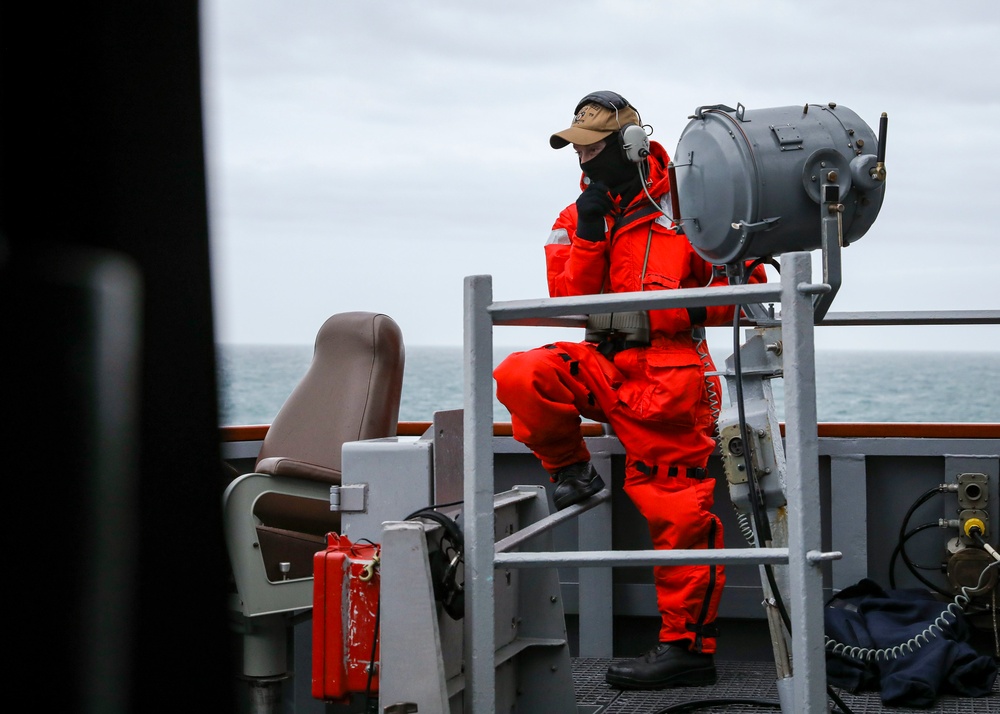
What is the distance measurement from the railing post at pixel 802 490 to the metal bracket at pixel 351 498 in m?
Answer: 0.91

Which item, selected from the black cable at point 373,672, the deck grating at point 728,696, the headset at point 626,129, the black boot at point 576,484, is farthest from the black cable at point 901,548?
the black cable at point 373,672

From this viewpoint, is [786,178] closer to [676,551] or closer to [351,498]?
[676,551]

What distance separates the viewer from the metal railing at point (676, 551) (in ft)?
5.55

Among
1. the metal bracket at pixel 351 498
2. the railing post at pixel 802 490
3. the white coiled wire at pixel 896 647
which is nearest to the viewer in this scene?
the railing post at pixel 802 490

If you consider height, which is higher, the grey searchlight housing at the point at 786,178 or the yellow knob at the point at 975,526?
the grey searchlight housing at the point at 786,178

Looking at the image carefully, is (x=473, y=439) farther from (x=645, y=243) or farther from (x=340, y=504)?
(x=645, y=243)

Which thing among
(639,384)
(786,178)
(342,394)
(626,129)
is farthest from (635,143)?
(342,394)

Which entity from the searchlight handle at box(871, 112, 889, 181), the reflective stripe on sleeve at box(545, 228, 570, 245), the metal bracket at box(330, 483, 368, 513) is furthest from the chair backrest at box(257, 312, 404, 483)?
the searchlight handle at box(871, 112, 889, 181)

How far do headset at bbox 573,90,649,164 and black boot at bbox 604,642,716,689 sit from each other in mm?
1372

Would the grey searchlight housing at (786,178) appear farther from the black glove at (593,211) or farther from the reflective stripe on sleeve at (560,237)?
the reflective stripe on sleeve at (560,237)

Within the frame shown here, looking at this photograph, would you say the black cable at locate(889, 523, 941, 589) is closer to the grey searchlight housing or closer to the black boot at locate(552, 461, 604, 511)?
the black boot at locate(552, 461, 604, 511)

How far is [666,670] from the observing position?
2.79 meters

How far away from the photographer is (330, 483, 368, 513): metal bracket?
7.21 ft

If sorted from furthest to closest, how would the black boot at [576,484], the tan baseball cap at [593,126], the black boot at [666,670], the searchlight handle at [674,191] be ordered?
the tan baseball cap at [593,126], the black boot at [576,484], the black boot at [666,670], the searchlight handle at [674,191]
